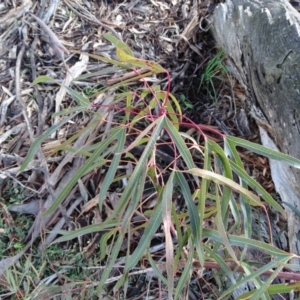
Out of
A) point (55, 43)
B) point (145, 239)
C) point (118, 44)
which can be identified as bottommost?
point (55, 43)

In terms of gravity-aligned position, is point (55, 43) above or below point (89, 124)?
below

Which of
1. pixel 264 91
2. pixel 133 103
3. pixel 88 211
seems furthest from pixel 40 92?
pixel 264 91

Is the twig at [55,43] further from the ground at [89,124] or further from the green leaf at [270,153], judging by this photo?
the green leaf at [270,153]

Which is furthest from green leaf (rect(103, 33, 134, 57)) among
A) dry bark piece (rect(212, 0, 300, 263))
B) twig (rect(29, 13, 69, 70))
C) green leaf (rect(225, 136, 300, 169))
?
twig (rect(29, 13, 69, 70))

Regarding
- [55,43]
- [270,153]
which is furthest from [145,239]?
[55,43]

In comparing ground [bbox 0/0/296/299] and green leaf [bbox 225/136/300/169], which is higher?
green leaf [bbox 225/136/300/169]

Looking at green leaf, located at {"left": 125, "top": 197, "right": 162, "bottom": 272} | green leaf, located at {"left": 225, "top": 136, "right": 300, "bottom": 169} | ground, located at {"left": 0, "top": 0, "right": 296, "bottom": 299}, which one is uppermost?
green leaf, located at {"left": 225, "top": 136, "right": 300, "bottom": 169}

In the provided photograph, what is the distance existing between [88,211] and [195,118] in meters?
0.53

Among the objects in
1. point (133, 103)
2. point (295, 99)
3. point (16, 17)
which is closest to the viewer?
point (295, 99)

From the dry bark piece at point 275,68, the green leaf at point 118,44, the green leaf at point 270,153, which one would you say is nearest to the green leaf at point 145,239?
the green leaf at point 270,153

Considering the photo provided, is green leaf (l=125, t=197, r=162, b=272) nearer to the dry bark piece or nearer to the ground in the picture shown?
the ground

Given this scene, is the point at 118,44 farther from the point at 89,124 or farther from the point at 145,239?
the point at 145,239

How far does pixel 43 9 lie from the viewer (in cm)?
206

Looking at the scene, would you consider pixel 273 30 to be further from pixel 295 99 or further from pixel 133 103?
pixel 133 103
